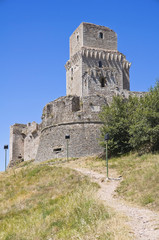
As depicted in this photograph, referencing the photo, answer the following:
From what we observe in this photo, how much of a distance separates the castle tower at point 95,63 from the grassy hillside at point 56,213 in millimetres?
19994

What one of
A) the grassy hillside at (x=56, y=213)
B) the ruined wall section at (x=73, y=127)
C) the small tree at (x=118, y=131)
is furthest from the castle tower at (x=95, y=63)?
the grassy hillside at (x=56, y=213)

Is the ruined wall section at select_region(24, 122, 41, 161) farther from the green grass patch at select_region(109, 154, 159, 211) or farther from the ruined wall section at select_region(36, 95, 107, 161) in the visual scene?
the green grass patch at select_region(109, 154, 159, 211)

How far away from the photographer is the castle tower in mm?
37000

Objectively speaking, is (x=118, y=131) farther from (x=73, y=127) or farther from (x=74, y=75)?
(x=74, y=75)

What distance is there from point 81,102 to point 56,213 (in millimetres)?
19863

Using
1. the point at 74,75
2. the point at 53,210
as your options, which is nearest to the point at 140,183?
the point at 53,210

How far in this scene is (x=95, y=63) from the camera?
39.2 metres

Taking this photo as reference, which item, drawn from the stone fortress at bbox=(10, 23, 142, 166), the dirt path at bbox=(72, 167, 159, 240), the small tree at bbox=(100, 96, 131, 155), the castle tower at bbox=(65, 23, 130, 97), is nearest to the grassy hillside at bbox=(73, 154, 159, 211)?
the dirt path at bbox=(72, 167, 159, 240)

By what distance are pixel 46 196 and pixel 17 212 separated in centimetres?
200

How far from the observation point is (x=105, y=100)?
31.2 m

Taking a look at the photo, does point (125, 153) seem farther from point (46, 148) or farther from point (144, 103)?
point (46, 148)

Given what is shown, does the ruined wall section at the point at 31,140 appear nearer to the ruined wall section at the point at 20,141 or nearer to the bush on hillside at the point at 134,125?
the ruined wall section at the point at 20,141

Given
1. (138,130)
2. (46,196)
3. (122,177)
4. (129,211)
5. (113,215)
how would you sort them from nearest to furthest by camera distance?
1. (113,215)
2. (129,211)
3. (46,196)
4. (122,177)
5. (138,130)

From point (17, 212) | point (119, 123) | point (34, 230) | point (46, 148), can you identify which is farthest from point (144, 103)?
point (34, 230)
